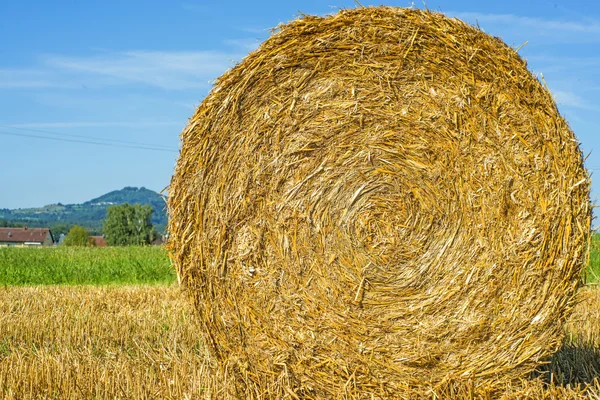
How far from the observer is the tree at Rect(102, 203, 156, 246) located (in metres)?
78.9

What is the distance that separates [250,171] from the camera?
4938mm

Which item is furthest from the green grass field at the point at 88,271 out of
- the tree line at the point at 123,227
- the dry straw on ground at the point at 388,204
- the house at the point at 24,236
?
the house at the point at 24,236

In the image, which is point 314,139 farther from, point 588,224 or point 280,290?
point 588,224

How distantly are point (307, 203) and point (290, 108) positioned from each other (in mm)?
675

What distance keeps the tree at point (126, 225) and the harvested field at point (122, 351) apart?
6875 cm

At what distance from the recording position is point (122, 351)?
6512 millimetres

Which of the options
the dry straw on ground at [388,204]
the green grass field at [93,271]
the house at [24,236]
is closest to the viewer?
the dry straw on ground at [388,204]

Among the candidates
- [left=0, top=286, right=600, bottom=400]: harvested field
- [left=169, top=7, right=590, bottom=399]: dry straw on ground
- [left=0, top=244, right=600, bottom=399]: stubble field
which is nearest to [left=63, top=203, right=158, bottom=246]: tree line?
[left=0, top=286, right=600, bottom=400]: harvested field

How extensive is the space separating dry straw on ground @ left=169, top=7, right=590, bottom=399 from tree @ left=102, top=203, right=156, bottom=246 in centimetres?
7297

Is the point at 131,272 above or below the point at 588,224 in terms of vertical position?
below

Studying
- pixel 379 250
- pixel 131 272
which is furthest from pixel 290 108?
pixel 131 272

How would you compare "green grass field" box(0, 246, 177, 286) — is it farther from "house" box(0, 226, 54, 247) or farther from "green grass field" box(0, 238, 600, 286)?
"house" box(0, 226, 54, 247)

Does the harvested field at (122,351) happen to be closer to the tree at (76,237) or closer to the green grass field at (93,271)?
the green grass field at (93,271)

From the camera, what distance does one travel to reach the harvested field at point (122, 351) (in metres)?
5.14
